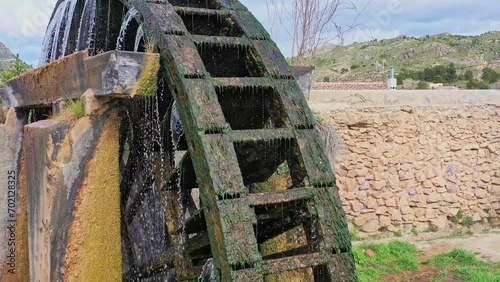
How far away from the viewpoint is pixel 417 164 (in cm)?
948

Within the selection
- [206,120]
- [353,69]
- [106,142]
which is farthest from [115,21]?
[353,69]

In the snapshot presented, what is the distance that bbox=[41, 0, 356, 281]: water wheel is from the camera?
3221 millimetres

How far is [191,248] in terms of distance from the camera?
4.15m

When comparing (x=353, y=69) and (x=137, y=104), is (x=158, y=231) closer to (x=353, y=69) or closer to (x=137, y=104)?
(x=137, y=104)

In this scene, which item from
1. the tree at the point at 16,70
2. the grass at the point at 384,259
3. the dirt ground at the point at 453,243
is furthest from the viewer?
the tree at the point at 16,70

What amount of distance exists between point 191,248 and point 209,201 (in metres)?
1.05

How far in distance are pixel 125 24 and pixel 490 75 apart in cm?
2218

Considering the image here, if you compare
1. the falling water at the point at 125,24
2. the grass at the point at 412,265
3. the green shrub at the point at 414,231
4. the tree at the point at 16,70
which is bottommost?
the grass at the point at 412,265

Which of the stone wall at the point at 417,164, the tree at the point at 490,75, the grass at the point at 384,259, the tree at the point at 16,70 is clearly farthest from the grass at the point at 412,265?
the tree at the point at 490,75

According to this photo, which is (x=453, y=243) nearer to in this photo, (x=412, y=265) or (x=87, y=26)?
(x=412, y=265)

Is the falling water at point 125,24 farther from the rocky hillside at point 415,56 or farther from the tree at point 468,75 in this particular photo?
the tree at point 468,75

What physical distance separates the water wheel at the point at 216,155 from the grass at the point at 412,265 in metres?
3.67

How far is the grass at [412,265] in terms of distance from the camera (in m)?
7.41

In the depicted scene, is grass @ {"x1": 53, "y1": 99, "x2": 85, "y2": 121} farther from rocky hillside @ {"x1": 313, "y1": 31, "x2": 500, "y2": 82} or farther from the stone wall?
rocky hillside @ {"x1": 313, "y1": 31, "x2": 500, "y2": 82}
